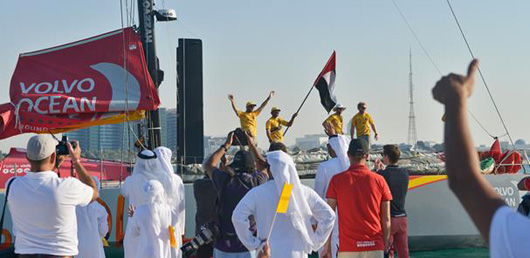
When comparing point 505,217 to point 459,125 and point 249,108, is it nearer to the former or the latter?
point 459,125

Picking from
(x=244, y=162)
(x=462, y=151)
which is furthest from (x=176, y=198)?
(x=462, y=151)

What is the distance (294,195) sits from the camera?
5832 millimetres

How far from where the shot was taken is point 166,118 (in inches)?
683

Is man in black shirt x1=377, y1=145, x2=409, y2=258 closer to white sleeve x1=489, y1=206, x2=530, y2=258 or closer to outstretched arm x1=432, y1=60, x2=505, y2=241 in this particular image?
outstretched arm x1=432, y1=60, x2=505, y2=241

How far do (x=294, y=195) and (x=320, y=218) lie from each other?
314 mm

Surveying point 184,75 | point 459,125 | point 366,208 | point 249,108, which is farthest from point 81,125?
point 459,125

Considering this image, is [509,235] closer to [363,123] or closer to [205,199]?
[205,199]

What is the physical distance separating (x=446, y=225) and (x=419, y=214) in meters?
0.61

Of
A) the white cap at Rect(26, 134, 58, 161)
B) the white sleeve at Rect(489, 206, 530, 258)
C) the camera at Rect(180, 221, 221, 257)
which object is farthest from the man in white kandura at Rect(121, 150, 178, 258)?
the white sleeve at Rect(489, 206, 530, 258)

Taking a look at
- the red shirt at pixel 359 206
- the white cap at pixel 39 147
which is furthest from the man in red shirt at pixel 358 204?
the white cap at pixel 39 147

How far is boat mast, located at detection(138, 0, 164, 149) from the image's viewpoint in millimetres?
13352

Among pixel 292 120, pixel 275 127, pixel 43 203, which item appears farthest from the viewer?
pixel 275 127

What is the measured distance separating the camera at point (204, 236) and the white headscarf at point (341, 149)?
1.50 metres

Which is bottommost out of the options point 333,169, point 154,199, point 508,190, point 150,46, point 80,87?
point 508,190
